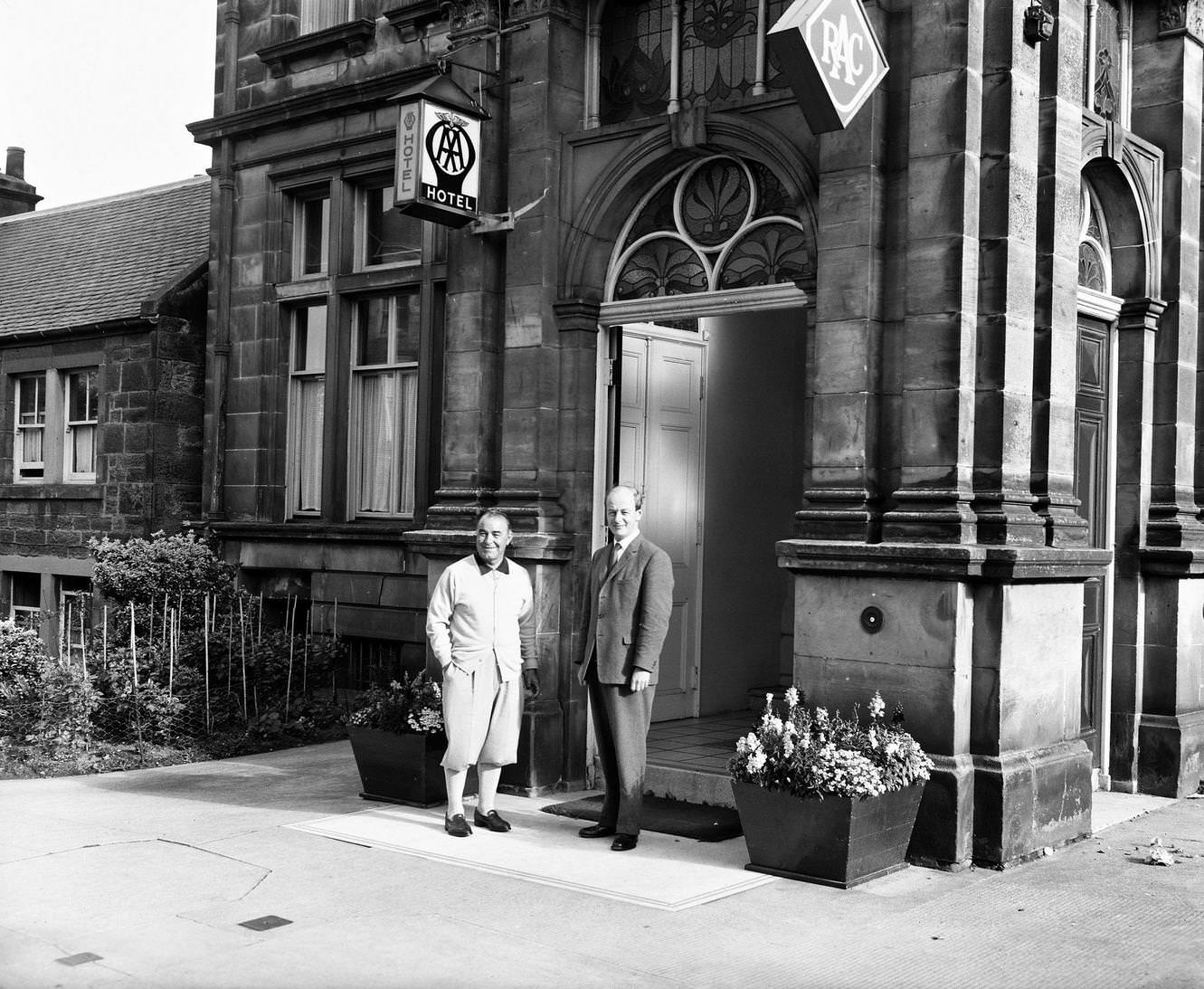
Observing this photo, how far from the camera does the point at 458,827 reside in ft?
27.7

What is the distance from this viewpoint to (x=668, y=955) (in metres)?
6.07

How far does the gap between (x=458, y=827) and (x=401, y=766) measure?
1.08 m

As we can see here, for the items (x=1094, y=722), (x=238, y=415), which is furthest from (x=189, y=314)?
(x=1094, y=722)

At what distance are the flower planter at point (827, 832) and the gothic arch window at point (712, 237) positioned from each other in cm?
340

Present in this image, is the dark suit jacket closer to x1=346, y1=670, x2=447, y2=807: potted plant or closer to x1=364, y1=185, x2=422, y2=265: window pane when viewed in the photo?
x1=346, y1=670, x2=447, y2=807: potted plant

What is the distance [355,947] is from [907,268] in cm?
497

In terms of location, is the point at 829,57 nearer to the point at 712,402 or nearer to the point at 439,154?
the point at 439,154

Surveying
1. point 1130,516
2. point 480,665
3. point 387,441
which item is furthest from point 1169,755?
point 387,441

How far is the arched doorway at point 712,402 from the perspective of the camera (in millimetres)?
9594

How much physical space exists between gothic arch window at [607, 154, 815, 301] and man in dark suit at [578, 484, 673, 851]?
2114mm

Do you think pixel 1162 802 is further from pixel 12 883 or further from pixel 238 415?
pixel 238 415

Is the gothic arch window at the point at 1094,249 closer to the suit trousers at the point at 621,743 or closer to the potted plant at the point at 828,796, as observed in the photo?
the potted plant at the point at 828,796

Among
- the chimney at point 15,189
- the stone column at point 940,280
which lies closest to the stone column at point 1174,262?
the stone column at point 940,280

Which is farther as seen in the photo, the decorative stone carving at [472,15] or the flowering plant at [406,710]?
the decorative stone carving at [472,15]
